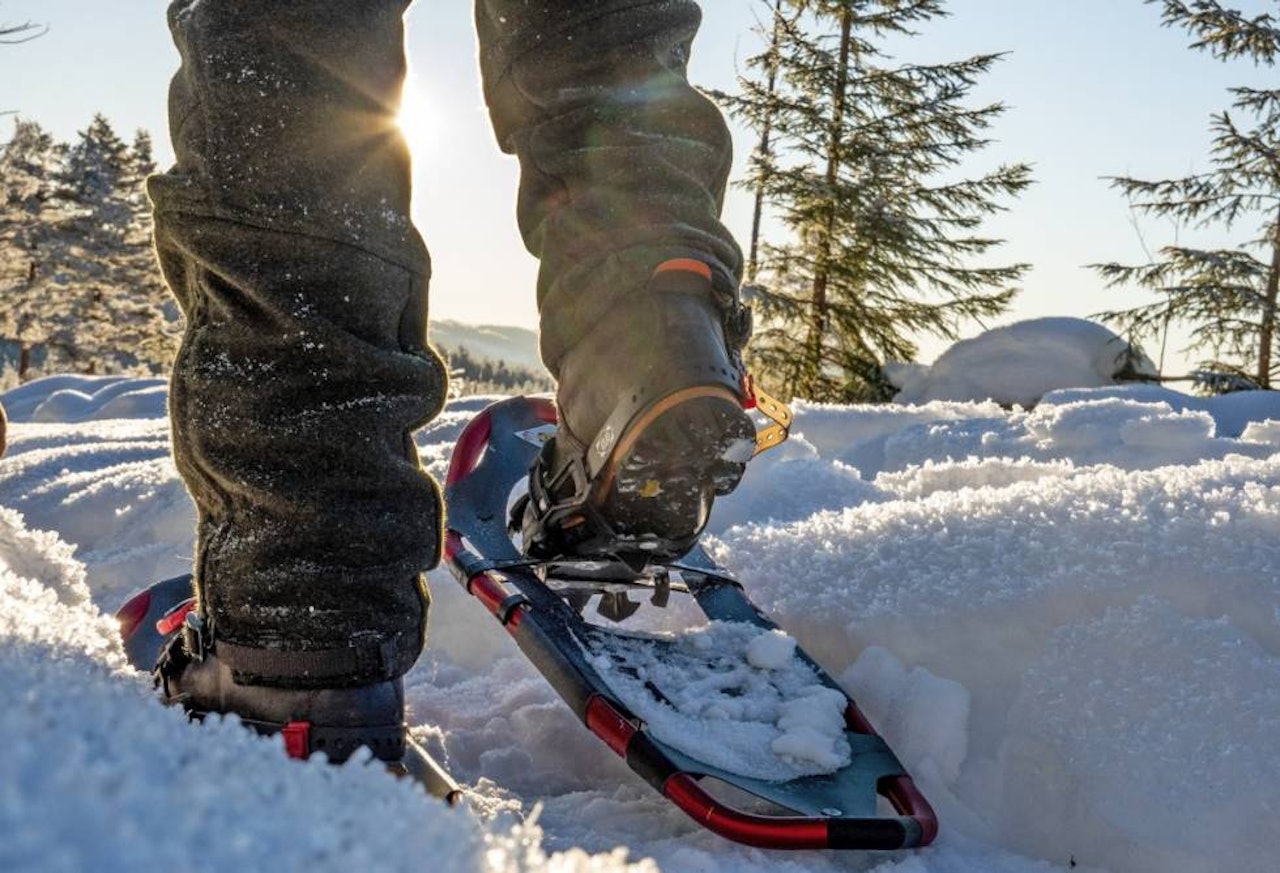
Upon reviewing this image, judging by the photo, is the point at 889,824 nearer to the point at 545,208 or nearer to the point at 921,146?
the point at 545,208

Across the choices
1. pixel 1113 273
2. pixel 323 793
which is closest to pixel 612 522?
pixel 323 793

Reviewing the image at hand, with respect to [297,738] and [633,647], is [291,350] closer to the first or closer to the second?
[297,738]

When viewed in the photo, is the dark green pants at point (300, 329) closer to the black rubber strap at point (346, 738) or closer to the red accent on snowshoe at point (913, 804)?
the black rubber strap at point (346, 738)

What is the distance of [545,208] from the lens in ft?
5.23

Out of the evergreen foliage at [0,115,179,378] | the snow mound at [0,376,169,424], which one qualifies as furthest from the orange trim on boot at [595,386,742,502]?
the evergreen foliage at [0,115,179,378]

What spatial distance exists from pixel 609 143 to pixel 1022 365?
39.4 feet

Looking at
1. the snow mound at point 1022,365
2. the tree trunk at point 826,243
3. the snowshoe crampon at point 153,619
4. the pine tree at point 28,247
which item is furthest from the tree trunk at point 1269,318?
the pine tree at point 28,247

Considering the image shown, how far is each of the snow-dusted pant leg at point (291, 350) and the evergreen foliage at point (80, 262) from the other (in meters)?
30.7

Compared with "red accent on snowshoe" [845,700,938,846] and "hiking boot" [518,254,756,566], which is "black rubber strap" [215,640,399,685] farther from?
"red accent on snowshoe" [845,700,938,846]

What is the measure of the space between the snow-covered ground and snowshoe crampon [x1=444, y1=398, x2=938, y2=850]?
0.15 feet

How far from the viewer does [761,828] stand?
3.55ft

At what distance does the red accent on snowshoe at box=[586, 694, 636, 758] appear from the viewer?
4.02ft

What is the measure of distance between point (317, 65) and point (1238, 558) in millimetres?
A: 1324

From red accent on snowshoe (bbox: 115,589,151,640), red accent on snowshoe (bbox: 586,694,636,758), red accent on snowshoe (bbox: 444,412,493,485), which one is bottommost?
red accent on snowshoe (bbox: 115,589,151,640)
